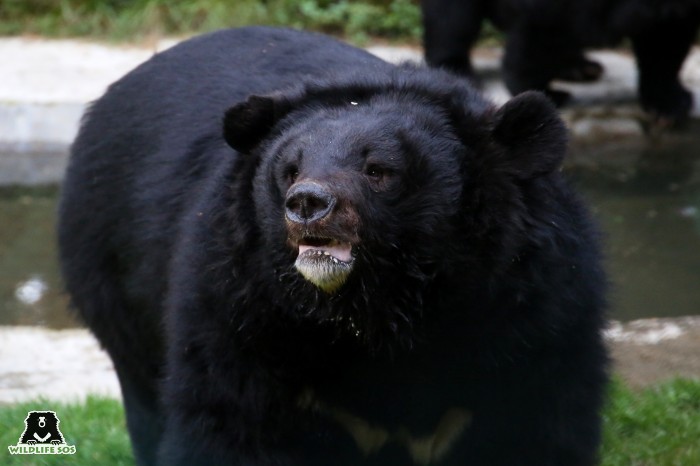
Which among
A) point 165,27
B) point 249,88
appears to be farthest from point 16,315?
point 165,27

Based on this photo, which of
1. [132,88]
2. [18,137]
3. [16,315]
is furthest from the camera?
[18,137]

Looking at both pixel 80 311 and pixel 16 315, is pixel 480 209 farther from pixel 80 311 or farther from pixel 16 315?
pixel 16 315

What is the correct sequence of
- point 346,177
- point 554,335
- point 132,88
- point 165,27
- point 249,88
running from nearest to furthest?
point 346,177
point 554,335
point 249,88
point 132,88
point 165,27

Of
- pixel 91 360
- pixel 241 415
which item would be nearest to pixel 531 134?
pixel 241 415

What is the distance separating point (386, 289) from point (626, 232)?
5.12 meters

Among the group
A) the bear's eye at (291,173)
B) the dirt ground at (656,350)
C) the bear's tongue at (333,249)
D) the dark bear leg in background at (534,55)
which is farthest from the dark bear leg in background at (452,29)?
the bear's tongue at (333,249)

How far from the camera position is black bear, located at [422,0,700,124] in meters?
9.23

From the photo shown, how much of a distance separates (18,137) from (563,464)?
6502 millimetres

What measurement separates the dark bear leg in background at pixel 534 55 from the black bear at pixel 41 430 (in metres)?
5.66

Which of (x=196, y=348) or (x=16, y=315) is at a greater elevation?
(x=196, y=348)

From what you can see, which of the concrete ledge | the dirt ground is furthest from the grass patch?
the concrete ledge

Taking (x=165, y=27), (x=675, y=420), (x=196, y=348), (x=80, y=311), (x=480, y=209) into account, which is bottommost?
(x=165, y=27)

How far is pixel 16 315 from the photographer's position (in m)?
→ 6.75

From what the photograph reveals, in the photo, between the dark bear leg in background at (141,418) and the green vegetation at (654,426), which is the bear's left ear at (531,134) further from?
the dark bear leg in background at (141,418)
